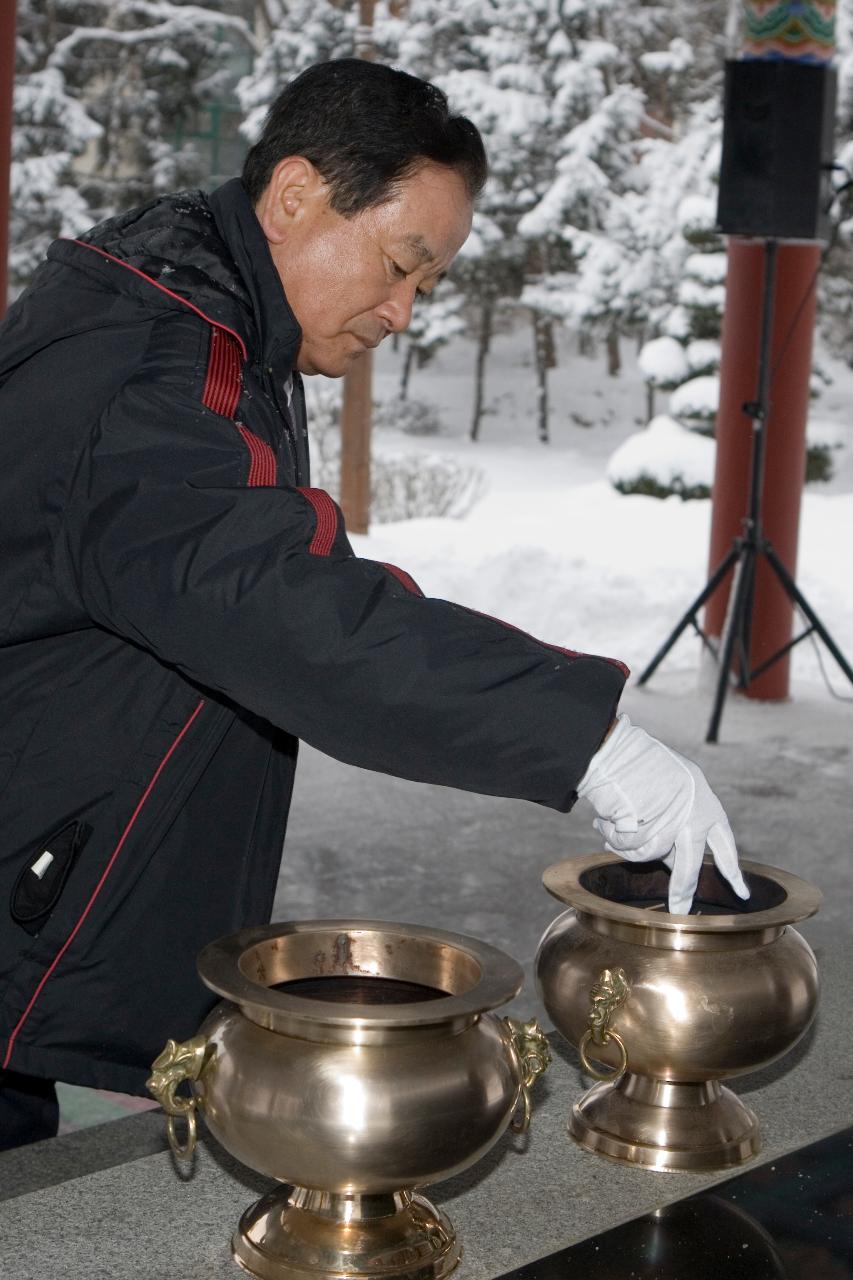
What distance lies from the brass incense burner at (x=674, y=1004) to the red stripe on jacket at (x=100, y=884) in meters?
0.30

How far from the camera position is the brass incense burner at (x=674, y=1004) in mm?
1139

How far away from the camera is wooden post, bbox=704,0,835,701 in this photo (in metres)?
5.34

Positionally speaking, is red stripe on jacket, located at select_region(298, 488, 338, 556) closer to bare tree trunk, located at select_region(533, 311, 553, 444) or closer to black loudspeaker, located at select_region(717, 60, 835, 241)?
black loudspeaker, located at select_region(717, 60, 835, 241)

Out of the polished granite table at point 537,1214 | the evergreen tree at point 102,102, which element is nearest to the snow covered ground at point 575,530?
the evergreen tree at point 102,102

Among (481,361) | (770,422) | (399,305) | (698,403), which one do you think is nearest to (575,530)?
(698,403)

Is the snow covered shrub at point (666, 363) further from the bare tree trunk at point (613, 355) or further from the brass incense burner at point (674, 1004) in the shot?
the brass incense burner at point (674, 1004)

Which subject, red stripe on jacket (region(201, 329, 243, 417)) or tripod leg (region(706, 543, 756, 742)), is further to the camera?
tripod leg (region(706, 543, 756, 742))

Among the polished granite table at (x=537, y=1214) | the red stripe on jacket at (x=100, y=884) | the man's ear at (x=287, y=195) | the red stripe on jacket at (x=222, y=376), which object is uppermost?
the man's ear at (x=287, y=195)

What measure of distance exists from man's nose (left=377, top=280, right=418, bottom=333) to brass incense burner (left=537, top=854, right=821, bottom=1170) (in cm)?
47

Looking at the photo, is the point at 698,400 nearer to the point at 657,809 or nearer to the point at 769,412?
the point at 769,412

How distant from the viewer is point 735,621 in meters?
4.80

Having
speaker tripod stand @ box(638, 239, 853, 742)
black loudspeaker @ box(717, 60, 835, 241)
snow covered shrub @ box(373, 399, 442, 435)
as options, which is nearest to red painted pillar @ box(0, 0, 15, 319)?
black loudspeaker @ box(717, 60, 835, 241)

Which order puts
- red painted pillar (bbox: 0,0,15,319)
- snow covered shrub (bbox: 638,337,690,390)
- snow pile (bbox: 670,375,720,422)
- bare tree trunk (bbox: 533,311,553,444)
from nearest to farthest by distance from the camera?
red painted pillar (bbox: 0,0,15,319)
snow pile (bbox: 670,375,720,422)
snow covered shrub (bbox: 638,337,690,390)
bare tree trunk (bbox: 533,311,553,444)

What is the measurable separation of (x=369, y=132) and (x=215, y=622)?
0.44m
